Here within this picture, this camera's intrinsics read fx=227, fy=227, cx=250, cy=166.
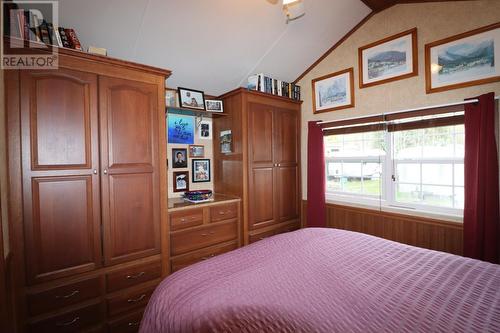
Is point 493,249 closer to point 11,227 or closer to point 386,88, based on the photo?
point 386,88

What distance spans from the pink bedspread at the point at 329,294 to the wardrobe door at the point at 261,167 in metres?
1.16

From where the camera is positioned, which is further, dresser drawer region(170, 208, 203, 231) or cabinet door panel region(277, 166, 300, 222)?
cabinet door panel region(277, 166, 300, 222)

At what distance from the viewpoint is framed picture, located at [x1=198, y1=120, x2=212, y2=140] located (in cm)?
277

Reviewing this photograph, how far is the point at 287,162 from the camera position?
9.73ft

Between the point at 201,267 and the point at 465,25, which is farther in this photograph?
the point at 465,25

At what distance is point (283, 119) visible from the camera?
2914mm

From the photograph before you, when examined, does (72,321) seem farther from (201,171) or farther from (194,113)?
(194,113)

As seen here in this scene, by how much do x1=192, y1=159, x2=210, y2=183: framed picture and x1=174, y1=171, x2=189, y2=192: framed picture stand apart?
107 mm

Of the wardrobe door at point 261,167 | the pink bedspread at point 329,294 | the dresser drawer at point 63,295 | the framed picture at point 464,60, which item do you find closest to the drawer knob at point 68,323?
the dresser drawer at point 63,295

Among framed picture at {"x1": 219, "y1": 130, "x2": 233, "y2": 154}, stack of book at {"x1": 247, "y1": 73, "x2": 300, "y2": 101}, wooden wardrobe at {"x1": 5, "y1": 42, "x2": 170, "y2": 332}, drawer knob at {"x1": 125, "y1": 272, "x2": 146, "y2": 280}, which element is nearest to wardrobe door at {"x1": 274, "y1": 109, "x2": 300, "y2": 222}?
stack of book at {"x1": 247, "y1": 73, "x2": 300, "y2": 101}

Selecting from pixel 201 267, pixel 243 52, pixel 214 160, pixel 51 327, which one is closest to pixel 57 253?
pixel 51 327

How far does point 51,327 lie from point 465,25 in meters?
3.88

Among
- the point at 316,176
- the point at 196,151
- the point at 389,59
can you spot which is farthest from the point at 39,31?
the point at 389,59

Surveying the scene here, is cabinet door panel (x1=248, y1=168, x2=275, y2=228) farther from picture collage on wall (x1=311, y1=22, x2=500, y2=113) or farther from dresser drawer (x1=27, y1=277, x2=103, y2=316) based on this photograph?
dresser drawer (x1=27, y1=277, x2=103, y2=316)
